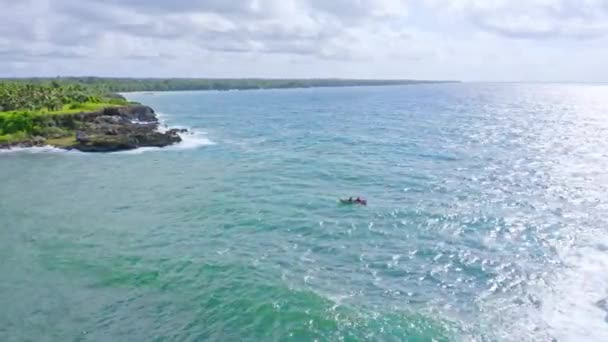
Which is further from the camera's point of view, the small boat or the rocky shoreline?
the rocky shoreline

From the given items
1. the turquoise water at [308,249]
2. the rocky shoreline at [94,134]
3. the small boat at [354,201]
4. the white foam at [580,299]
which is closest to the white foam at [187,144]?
the rocky shoreline at [94,134]

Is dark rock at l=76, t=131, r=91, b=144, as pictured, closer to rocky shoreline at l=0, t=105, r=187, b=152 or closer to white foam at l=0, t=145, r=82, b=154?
rocky shoreline at l=0, t=105, r=187, b=152

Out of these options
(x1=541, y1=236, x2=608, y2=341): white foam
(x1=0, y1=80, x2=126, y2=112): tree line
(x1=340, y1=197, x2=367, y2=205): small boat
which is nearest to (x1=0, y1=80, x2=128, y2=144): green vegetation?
(x1=0, y1=80, x2=126, y2=112): tree line

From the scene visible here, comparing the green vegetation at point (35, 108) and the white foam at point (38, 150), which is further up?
the green vegetation at point (35, 108)

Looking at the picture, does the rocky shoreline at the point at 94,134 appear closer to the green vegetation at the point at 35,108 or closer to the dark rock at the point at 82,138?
the dark rock at the point at 82,138

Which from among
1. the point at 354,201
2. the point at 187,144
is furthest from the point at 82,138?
the point at 354,201

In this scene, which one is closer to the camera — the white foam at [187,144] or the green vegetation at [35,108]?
the white foam at [187,144]

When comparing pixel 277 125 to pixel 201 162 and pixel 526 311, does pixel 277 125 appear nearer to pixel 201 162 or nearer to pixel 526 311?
pixel 201 162
